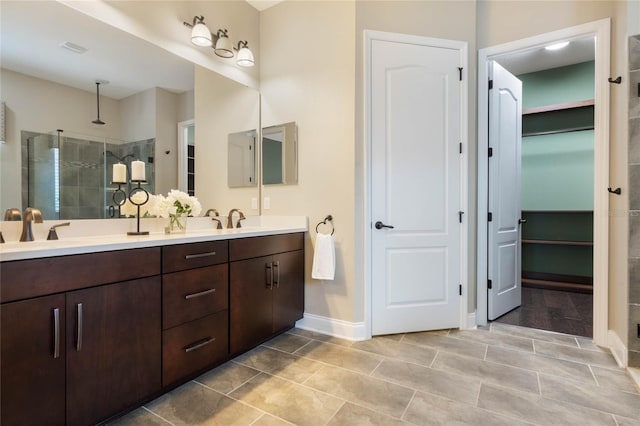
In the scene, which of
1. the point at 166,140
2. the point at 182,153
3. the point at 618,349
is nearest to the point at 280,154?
the point at 182,153

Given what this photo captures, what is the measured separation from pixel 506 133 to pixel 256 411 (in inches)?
121

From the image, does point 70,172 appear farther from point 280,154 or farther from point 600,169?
point 600,169

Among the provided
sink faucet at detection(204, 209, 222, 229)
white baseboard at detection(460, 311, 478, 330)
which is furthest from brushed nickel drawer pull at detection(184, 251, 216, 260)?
white baseboard at detection(460, 311, 478, 330)

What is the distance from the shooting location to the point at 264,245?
→ 2.24 m

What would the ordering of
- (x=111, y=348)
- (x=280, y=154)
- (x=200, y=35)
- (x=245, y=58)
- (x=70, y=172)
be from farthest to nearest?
(x=280, y=154)
(x=245, y=58)
(x=200, y=35)
(x=70, y=172)
(x=111, y=348)

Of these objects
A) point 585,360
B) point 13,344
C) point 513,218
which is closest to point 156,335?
point 13,344

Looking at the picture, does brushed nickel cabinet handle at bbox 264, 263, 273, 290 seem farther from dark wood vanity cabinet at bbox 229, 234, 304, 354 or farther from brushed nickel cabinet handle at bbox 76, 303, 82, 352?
brushed nickel cabinet handle at bbox 76, 303, 82, 352

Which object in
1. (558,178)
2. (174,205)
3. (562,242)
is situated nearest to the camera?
(174,205)

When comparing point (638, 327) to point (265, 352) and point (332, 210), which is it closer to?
point (332, 210)

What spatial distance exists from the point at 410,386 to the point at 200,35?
2716mm

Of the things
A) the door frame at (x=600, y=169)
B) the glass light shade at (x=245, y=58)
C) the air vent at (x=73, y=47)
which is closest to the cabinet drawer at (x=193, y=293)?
the air vent at (x=73, y=47)

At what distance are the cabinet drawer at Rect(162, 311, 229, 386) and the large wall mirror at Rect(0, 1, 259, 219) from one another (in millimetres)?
842

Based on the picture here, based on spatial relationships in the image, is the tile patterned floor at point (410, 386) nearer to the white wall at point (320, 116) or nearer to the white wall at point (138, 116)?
the white wall at point (320, 116)

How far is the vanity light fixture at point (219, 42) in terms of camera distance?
2273 millimetres
